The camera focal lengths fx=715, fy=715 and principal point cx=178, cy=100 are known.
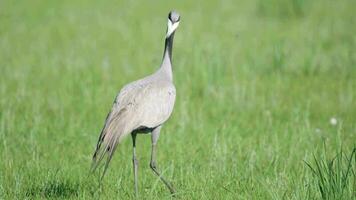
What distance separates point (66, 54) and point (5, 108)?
107 inches

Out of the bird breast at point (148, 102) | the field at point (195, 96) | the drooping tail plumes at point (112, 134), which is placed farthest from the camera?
the field at point (195, 96)

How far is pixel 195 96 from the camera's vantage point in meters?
8.13

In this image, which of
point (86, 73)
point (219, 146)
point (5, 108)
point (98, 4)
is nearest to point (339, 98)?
point (219, 146)

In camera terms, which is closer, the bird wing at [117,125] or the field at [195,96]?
the bird wing at [117,125]

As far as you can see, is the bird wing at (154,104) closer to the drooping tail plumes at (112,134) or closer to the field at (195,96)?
the drooping tail plumes at (112,134)

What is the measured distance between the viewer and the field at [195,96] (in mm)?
5250

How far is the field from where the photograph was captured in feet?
17.2

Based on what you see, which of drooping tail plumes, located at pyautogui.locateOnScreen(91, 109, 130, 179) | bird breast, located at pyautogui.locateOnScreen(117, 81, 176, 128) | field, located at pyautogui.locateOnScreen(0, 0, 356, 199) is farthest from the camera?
field, located at pyautogui.locateOnScreen(0, 0, 356, 199)

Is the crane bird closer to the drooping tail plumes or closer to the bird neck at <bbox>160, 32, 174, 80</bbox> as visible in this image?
the drooping tail plumes

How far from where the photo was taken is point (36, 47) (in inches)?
409

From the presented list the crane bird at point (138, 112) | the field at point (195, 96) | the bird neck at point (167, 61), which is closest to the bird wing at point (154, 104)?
the crane bird at point (138, 112)

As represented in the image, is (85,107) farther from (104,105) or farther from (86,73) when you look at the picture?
(86,73)

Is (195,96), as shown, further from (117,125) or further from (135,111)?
(117,125)

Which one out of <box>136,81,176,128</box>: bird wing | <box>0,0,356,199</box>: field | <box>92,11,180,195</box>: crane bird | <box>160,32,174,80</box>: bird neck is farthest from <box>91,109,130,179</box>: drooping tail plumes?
<box>160,32,174,80</box>: bird neck
